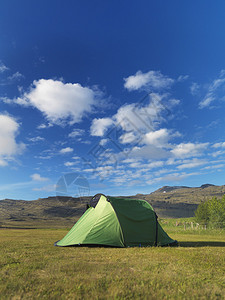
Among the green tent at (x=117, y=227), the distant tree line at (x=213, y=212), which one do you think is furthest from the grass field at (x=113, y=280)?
the distant tree line at (x=213, y=212)

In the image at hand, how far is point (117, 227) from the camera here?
431 inches

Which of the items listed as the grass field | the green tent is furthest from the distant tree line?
the grass field

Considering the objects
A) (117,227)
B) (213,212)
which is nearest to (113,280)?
(117,227)

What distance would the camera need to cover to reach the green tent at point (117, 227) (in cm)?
1062

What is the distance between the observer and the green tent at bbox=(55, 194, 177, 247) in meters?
10.6

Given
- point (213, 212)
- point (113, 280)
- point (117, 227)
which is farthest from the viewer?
point (213, 212)

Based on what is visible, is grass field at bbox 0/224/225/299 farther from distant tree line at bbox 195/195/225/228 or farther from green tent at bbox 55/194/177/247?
distant tree line at bbox 195/195/225/228

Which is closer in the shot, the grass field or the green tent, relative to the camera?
the grass field

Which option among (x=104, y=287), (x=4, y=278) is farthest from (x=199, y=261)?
(x=4, y=278)

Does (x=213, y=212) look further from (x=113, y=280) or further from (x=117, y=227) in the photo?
(x=113, y=280)

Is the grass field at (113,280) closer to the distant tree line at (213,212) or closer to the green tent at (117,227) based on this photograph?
the green tent at (117,227)

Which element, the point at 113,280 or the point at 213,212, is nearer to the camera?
the point at 113,280

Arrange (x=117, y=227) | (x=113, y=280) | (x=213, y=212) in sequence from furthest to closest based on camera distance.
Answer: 1. (x=213, y=212)
2. (x=117, y=227)
3. (x=113, y=280)

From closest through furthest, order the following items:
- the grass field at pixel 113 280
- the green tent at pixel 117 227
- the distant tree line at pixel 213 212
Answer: the grass field at pixel 113 280 < the green tent at pixel 117 227 < the distant tree line at pixel 213 212
